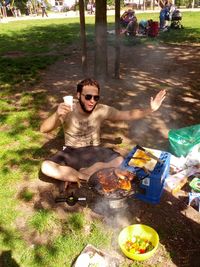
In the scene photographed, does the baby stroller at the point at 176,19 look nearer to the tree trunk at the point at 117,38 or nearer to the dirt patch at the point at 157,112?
the dirt patch at the point at 157,112

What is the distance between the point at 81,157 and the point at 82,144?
23cm

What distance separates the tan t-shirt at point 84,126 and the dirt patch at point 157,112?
56 centimetres

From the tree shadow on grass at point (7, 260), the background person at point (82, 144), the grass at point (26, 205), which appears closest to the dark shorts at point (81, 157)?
the background person at point (82, 144)

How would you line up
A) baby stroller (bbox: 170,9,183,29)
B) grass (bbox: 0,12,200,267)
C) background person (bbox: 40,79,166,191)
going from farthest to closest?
1. baby stroller (bbox: 170,9,183,29)
2. background person (bbox: 40,79,166,191)
3. grass (bbox: 0,12,200,267)

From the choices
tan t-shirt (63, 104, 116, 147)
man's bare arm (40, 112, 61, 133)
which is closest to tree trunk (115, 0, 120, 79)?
tan t-shirt (63, 104, 116, 147)

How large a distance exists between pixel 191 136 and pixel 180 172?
772 millimetres

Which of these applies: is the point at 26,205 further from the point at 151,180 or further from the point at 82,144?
the point at 151,180

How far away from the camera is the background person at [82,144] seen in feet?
14.8

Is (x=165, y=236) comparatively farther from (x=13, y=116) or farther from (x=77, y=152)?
(x=13, y=116)

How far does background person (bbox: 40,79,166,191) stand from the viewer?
4504mm

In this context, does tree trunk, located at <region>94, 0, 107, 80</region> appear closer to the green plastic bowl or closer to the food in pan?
the food in pan

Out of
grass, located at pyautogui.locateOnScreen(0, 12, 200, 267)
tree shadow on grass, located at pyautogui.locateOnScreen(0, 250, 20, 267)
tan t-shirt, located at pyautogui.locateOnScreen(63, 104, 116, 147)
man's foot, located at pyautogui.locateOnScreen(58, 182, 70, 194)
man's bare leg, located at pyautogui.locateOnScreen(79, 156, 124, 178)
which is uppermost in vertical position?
tan t-shirt, located at pyautogui.locateOnScreen(63, 104, 116, 147)

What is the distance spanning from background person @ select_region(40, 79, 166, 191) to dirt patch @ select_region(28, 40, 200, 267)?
0.37 metres

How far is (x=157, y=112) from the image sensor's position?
22.5 ft
